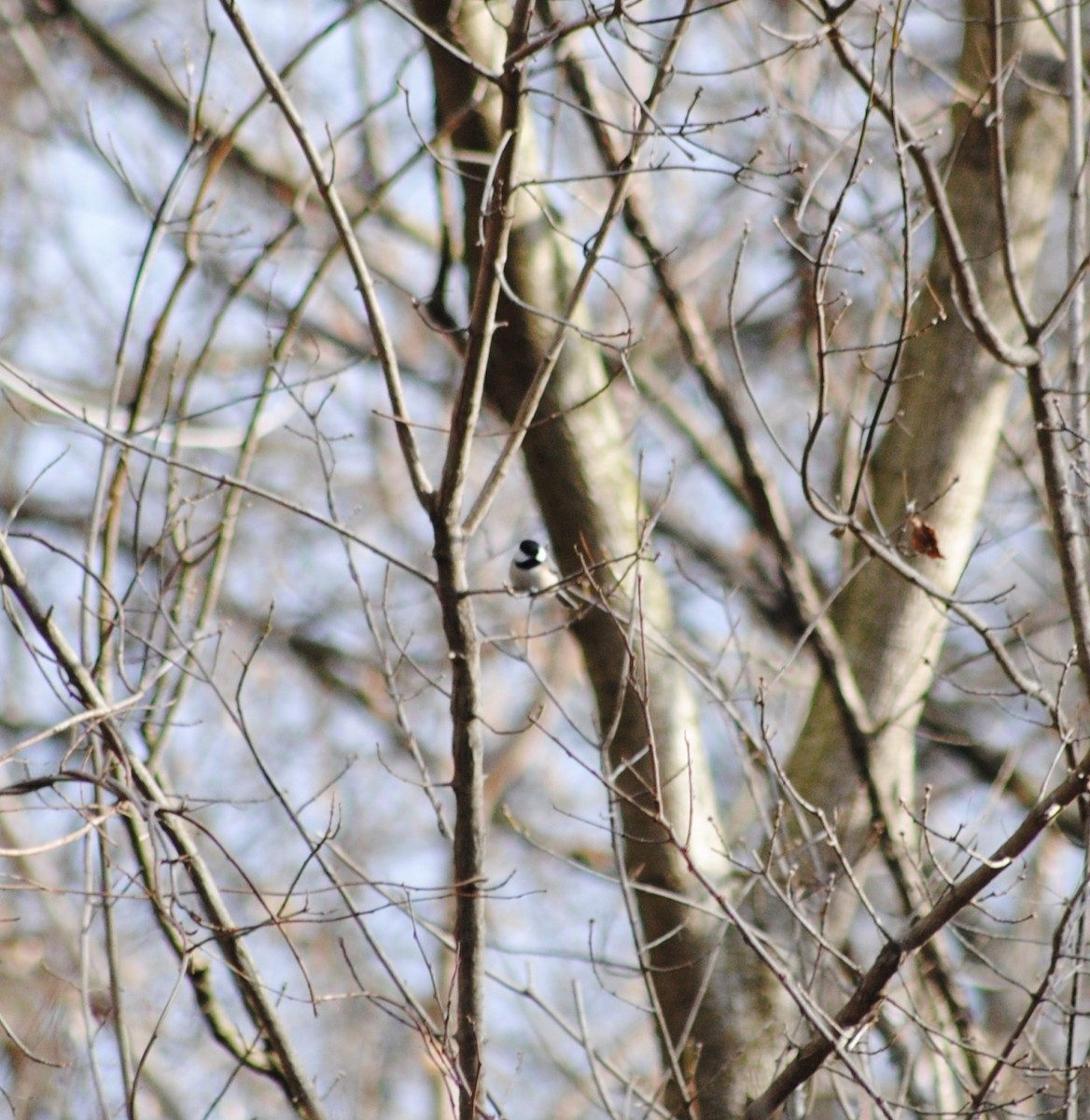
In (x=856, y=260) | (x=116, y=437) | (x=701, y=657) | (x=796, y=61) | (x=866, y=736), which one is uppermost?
(x=796, y=61)

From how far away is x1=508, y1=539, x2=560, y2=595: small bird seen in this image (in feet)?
13.3

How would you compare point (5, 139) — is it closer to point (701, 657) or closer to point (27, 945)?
point (27, 945)

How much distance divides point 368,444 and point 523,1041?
12.1 ft

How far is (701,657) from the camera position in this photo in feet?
13.2

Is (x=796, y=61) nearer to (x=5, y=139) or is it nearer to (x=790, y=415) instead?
(x=790, y=415)

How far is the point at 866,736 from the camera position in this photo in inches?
146

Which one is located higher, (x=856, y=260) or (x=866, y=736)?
(x=856, y=260)

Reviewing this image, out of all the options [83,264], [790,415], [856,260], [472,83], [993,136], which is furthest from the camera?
[790,415]

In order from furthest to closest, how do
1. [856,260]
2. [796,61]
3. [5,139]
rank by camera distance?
[5,139]
[796,61]
[856,260]

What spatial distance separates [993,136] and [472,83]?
1353 mm

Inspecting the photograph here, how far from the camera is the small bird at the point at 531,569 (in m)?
4.05

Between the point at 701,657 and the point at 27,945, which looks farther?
the point at 27,945

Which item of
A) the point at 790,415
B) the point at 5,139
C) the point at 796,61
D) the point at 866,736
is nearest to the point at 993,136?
the point at 866,736

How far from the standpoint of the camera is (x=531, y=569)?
4070mm
